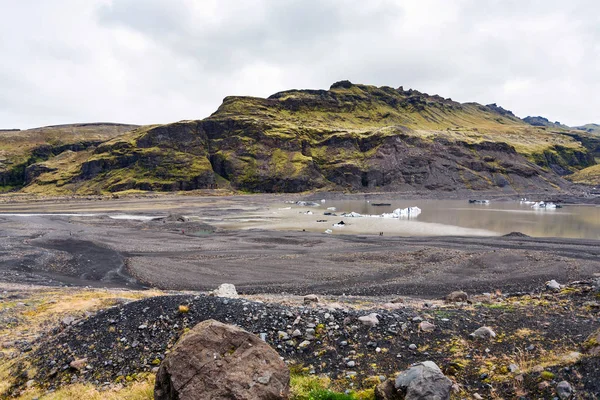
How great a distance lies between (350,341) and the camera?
1033 centimetres

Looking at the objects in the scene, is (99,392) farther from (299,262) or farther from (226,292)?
(299,262)

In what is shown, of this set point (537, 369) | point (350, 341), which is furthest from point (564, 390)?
point (350, 341)

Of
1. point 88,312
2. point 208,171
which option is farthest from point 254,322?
point 208,171

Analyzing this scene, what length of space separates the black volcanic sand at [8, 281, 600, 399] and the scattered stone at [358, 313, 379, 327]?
0.14m

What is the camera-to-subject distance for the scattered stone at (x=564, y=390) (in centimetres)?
688

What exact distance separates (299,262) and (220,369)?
25.6m

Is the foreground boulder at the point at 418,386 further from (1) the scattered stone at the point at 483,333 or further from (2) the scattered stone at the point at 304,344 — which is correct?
(1) the scattered stone at the point at 483,333

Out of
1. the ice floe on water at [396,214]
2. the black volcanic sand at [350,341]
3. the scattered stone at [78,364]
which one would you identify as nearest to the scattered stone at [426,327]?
the black volcanic sand at [350,341]

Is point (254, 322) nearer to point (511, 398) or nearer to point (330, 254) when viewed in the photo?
point (511, 398)

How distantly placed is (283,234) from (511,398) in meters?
44.0

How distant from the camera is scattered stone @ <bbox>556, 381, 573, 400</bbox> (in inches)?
271

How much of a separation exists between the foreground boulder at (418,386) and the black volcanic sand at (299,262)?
53.6 feet

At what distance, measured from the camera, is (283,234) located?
167 ft

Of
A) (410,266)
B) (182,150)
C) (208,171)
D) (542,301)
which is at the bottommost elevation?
(410,266)
